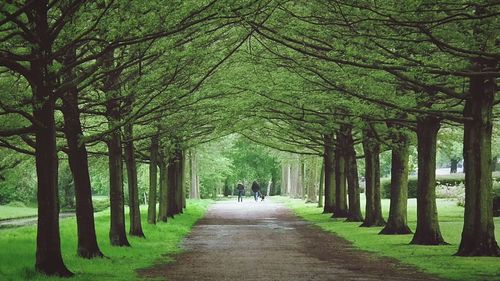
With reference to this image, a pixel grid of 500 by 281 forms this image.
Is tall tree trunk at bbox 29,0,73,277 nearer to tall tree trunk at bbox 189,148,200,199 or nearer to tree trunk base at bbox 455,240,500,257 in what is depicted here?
tree trunk base at bbox 455,240,500,257

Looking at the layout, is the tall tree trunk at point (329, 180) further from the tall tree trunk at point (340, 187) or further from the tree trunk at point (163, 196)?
the tree trunk at point (163, 196)

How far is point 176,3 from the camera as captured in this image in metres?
12.1

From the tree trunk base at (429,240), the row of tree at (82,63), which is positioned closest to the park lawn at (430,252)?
the tree trunk base at (429,240)

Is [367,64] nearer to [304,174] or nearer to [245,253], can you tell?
[245,253]

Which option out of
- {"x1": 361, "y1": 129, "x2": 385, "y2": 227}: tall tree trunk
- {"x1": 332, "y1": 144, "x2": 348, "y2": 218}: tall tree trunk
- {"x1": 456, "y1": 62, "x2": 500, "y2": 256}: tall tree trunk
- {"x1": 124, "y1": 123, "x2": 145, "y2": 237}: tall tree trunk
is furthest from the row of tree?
{"x1": 332, "y1": 144, "x2": 348, "y2": 218}: tall tree trunk

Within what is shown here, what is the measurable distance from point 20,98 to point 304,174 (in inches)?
2150

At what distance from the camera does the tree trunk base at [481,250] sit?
16.6m

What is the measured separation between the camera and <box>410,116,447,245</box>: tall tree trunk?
2045cm

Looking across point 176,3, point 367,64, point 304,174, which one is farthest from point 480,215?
point 304,174

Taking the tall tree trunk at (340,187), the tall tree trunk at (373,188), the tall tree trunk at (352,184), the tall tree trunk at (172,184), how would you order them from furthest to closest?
the tall tree trunk at (172,184) → the tall tree trunk at (340,187) → the tall tree trunk at (352,184) → the tall tree trunk at (373,188)

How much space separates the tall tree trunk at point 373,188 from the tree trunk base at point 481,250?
11.5 m

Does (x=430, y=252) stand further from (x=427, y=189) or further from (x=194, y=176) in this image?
(x=194, y=176)

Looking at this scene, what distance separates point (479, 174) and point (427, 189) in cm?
387

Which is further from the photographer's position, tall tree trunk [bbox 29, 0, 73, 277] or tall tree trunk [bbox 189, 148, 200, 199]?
tall tree trunk [bbox 189, 148, 200, 199]
